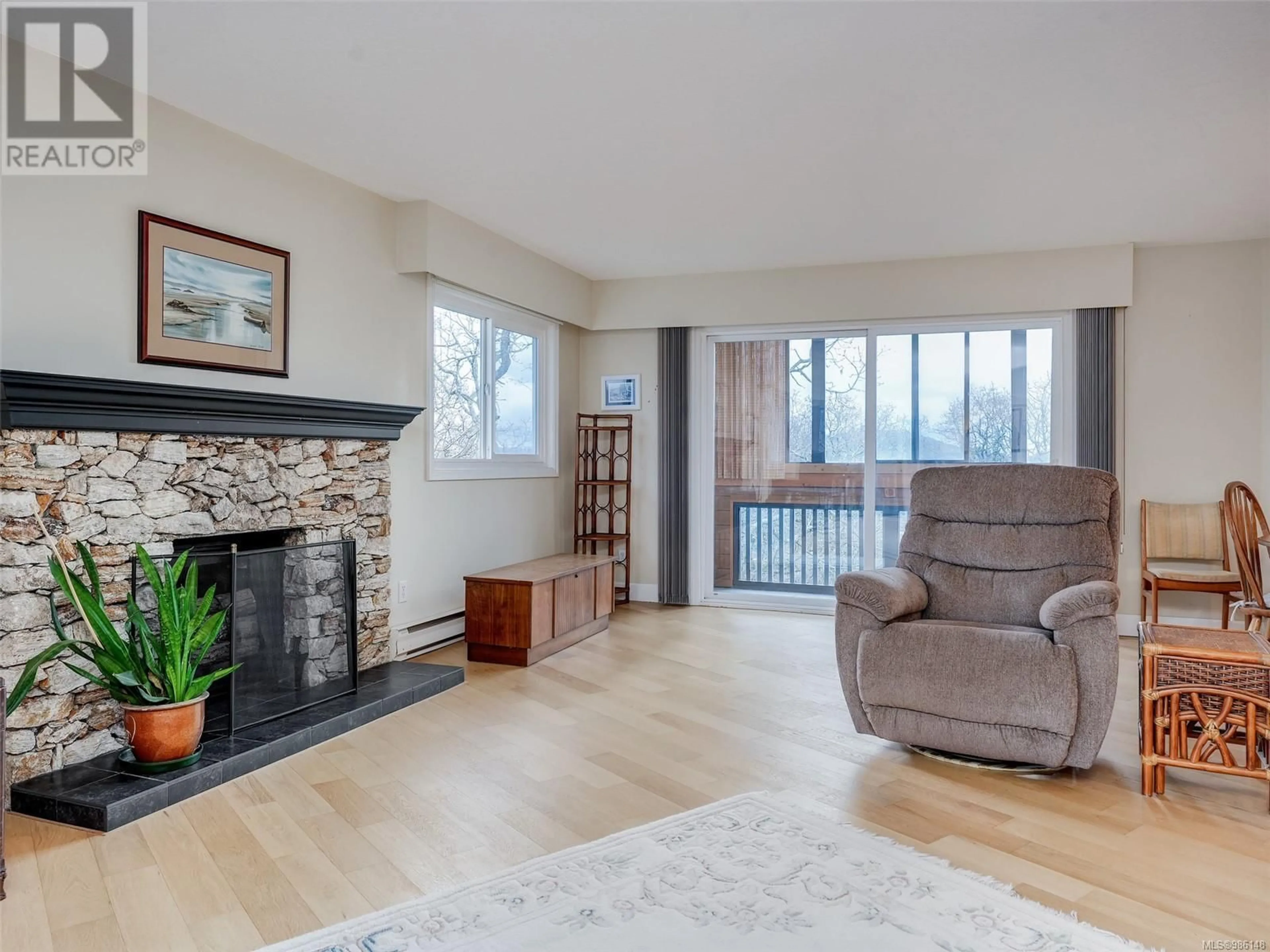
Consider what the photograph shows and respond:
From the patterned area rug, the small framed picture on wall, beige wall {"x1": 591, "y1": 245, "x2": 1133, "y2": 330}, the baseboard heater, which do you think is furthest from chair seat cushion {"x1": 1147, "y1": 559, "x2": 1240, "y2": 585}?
the baseboard heater

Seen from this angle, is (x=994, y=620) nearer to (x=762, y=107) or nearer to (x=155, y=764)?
(x=762, y=107)

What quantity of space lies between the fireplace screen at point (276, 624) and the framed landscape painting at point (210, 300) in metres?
0.76

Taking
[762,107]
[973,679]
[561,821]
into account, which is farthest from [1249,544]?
[561,821]

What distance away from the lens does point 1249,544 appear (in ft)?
12.1

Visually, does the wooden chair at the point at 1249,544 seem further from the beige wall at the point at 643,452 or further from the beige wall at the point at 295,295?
the beige wall at the point at 295,295

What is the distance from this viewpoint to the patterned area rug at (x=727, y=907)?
1.77m

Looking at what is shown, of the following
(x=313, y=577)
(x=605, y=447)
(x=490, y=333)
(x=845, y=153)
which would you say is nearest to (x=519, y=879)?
(x=313, y=577)

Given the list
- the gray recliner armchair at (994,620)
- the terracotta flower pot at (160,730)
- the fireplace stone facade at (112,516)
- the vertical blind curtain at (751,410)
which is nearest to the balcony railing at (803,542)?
the vertical blind curtain at (751,410)

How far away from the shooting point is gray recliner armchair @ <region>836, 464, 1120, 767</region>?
2.61 m

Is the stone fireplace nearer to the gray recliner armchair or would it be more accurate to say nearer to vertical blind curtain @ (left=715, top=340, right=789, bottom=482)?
the gray recliner armchair

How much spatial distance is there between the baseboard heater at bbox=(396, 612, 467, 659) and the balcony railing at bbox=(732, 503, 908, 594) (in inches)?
86.4

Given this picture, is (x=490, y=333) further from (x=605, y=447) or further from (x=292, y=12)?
(x=292, y=12)

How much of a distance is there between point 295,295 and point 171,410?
966mm

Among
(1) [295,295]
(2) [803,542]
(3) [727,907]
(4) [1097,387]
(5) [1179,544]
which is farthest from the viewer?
(2) [803,542]
